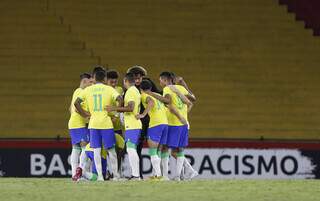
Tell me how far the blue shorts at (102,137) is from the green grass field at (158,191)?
84cm

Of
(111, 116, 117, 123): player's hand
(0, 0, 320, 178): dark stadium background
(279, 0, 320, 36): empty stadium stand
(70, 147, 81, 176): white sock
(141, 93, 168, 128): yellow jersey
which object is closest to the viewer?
(111, 116, 117, 123): player's hand

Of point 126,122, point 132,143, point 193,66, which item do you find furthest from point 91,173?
point 193,66

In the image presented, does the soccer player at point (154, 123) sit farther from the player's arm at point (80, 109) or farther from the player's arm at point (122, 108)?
the player's arm at point (80, 109)

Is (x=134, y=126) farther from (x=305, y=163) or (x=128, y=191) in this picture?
(x=305, y=163)

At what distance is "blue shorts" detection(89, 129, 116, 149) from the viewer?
17078mm

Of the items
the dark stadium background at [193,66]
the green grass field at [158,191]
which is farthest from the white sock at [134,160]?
the dark stadium background at [193,66]

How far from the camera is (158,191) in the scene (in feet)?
47.3

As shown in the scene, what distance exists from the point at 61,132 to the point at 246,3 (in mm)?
6474

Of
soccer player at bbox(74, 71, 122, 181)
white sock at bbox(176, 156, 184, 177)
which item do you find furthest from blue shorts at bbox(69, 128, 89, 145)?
white sock at bbox(176, 156, 184, 177)

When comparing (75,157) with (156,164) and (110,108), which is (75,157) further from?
(110,108)

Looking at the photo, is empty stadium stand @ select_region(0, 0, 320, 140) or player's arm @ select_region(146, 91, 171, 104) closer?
player's arm @ select_region(146, 91, 171, 104)

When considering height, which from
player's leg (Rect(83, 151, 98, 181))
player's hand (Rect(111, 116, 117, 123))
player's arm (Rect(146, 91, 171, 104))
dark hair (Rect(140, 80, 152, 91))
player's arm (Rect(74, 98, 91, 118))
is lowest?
player's leg (Rect(83, 151, 98, 181))

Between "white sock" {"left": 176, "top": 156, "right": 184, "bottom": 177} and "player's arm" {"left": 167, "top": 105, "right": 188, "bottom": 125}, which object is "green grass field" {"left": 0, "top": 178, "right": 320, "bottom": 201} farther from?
"player's arm" {"left": 167, "top": 105, "right": 188, "bottom": 125}

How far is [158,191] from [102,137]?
288 centimetres
